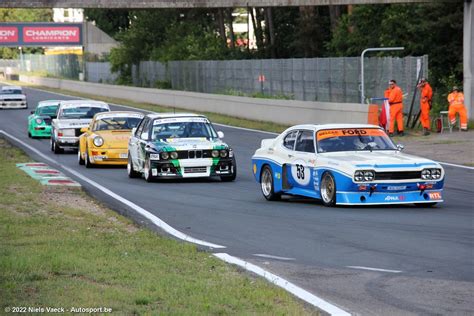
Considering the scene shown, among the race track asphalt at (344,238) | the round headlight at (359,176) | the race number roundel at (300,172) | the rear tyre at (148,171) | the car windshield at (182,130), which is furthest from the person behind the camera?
the car windshield at (182,130)

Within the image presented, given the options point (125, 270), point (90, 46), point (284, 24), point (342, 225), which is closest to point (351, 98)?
point (342, 225)

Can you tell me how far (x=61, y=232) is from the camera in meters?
13.2

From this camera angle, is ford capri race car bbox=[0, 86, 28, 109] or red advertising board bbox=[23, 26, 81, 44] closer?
ford capri race car bbox=[0, 86, 28, 109]

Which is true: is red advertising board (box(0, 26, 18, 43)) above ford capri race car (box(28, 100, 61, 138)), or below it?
above

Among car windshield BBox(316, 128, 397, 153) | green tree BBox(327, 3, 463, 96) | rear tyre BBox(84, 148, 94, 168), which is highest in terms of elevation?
green tree BBox(327, 3, 463, 96)

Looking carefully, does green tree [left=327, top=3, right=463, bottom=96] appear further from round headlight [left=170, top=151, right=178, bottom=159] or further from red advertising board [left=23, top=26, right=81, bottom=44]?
red advertising board [left=23, top=26, right=81, bottom=44]

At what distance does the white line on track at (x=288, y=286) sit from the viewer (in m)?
8.52

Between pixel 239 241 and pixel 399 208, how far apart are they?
4.17 metres

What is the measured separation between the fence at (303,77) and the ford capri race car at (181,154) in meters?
15.3

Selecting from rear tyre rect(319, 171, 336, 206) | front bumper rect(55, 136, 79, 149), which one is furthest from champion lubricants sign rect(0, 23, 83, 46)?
rear tyre rect(319, 171, 336, 206)

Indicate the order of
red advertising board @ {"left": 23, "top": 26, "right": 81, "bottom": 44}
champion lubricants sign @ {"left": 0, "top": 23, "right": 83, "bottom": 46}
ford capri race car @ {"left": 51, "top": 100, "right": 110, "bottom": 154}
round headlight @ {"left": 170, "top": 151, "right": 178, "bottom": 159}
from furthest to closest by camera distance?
red advertising board @ {"left": 23, "top": 26, "right": 81, "bottom": 44}
champion lubricants sign @ {"left": 0, "top": 23, "right": 83, "bottom": 46}
ford capri race car @ {"left": 51, "top": 100, "right": 110, "bottom": 154}
round headlight @ {"left": 170, "top": 151, "right": 178, "bottom": 159}

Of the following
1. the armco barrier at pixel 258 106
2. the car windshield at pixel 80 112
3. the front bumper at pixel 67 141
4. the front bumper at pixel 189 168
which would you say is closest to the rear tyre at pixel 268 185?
the front bumper at pixel 189 168

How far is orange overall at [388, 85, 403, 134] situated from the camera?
107ft

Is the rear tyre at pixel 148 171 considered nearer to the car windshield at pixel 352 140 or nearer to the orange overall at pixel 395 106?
the car windshield at pixel 352 140
